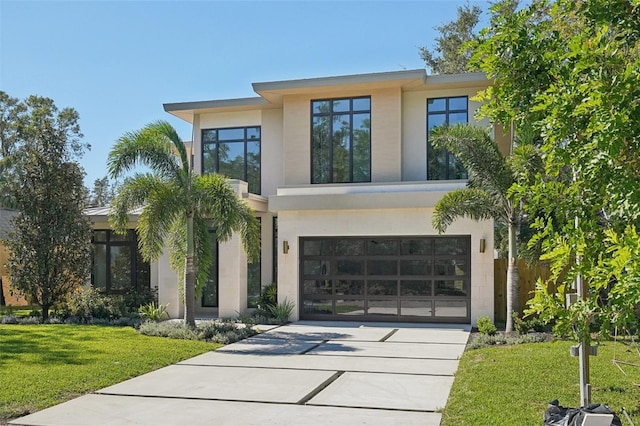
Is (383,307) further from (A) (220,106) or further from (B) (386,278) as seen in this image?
(A) (220,106)

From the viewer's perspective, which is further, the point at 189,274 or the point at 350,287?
the point at 350,287

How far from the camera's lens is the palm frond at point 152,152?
14.0m

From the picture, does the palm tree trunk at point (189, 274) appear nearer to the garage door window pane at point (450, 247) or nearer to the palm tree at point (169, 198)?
the palm tree at point (169, 198)

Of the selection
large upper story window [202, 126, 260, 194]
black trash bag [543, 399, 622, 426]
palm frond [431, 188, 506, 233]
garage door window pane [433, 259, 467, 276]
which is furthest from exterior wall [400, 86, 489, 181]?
black trash bag [543, 399, 622, 426]

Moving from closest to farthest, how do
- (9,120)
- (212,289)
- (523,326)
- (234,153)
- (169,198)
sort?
(523,326), (169,198), (212,289), (234,153), (9,120)

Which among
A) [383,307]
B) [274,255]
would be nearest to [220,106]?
[274,255]

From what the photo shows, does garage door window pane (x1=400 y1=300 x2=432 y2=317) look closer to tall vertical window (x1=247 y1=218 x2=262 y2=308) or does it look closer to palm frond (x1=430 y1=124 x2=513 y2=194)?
palm frond (x1=430 y1=124 x2=513 y2=194)

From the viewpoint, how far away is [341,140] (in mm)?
18734

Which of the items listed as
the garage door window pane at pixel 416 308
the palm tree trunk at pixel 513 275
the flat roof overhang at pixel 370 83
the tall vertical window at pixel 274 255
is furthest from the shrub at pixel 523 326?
the tall vertical window at pixel 274 255

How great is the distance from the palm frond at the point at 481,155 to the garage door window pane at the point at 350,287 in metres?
5.12

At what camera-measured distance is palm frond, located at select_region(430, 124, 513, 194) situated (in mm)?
13781

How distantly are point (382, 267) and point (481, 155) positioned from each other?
15.8ft

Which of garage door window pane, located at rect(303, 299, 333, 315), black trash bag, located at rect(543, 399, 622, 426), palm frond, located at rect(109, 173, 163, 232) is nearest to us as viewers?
black trash bag, located at rect(543, 399, 622, 426)

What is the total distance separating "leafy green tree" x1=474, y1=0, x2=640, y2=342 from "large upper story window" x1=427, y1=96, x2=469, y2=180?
1366 centimetres
